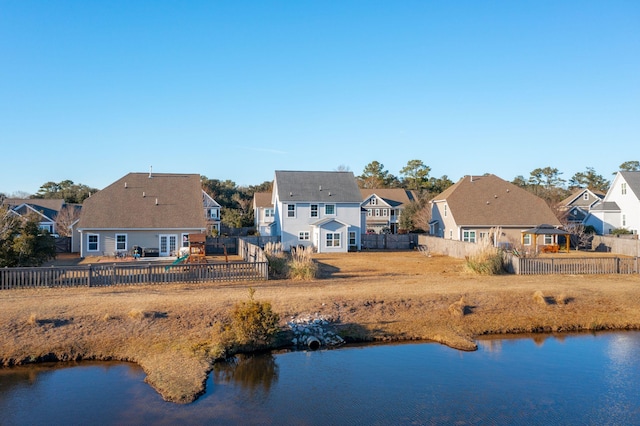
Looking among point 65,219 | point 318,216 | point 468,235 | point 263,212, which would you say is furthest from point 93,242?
point 468,235

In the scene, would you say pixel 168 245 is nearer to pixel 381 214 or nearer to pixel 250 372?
pixel 250 372

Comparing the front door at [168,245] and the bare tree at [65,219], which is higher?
the bare tree at [65,219]

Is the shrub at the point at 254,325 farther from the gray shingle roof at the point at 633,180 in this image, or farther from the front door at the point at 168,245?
the gray shingle roof at the point at 633,180

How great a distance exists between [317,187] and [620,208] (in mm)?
32216

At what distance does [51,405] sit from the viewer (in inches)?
446

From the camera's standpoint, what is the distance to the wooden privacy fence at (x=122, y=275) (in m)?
21.5

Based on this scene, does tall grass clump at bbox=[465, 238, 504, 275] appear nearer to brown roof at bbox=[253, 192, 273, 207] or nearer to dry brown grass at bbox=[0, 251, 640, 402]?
dry brown grass at bbox=[0, 251, 640, 402]

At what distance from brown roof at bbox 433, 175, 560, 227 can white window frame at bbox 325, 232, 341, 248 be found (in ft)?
35.4

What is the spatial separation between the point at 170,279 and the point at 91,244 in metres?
16.5

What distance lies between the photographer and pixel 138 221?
120ft

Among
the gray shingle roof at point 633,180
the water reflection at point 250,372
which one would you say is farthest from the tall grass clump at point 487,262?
the gray shingle roof at point 633,180

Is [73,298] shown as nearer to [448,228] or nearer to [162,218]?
[162,218]

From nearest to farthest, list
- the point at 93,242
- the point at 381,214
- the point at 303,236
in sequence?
A: 1. the point at 93,242
2. the point at 303,236
3. the point at 381,214

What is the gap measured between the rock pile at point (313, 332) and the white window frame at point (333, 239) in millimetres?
25709
